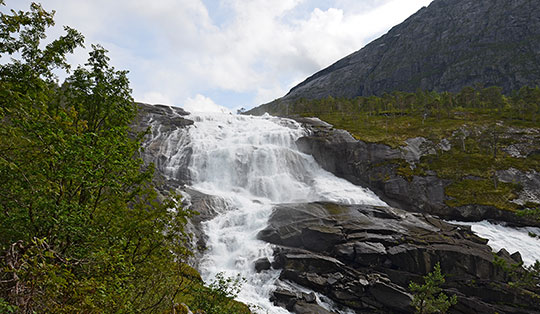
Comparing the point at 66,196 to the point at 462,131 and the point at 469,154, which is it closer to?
the point at 469,154

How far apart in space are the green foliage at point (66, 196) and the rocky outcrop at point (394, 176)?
146ft

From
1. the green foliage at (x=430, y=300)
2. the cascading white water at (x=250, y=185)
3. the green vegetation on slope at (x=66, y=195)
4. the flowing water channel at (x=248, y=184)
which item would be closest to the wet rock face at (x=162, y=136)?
the flowing water channel at (x=248, y=184)

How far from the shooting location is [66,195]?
6898 millimetres

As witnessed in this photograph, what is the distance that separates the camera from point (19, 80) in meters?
6.68

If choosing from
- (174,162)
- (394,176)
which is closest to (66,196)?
(174,162)

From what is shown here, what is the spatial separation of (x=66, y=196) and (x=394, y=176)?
49469mm

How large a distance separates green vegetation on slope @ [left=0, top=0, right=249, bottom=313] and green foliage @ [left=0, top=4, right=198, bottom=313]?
2cm

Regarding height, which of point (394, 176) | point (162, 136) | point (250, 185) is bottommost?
point (394, 176)

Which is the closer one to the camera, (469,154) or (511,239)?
(511,239)

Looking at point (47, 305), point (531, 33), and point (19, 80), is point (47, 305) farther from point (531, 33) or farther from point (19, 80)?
point (531, 33)

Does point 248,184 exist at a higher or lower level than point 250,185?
higher

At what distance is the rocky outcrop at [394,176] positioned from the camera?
135ft

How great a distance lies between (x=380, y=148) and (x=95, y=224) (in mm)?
54331

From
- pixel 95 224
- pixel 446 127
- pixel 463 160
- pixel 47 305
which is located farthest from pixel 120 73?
pixel 446 127
